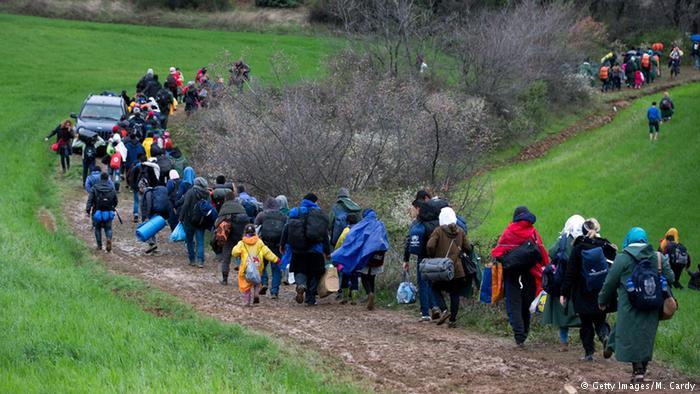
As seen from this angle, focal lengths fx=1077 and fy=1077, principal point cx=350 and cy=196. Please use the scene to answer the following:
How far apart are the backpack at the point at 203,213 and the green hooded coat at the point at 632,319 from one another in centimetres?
949

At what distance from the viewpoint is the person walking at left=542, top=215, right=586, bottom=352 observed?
12258 mm

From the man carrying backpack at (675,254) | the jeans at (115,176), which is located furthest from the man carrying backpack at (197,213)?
the man carrying backpack at (675,254)

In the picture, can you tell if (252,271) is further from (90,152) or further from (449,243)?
(90,152)

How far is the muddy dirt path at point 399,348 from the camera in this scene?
11445mm

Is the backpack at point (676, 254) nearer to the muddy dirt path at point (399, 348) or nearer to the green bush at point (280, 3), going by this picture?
the muddy dirt path at point (399, 348)

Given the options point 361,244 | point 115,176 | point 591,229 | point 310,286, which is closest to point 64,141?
point 115,176

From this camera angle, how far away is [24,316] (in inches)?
524

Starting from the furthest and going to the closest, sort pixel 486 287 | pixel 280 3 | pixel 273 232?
pixel 280 3 < pixel 273 232 < pixel 486 287

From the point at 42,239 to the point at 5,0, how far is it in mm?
55715

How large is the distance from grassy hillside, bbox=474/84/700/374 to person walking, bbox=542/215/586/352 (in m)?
12.9

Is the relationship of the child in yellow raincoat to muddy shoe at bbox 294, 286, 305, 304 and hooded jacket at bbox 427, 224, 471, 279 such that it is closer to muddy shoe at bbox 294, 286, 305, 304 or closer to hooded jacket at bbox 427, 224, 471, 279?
muddy shoe at bbox 294, 286, 305, 304

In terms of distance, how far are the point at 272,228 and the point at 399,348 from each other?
478 cm

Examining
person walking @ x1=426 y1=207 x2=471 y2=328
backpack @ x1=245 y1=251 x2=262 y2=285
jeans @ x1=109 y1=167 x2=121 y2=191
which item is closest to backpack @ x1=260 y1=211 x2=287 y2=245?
backpack @ x1=245 y1=251 x2=262 y2=285

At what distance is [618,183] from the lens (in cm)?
3806
